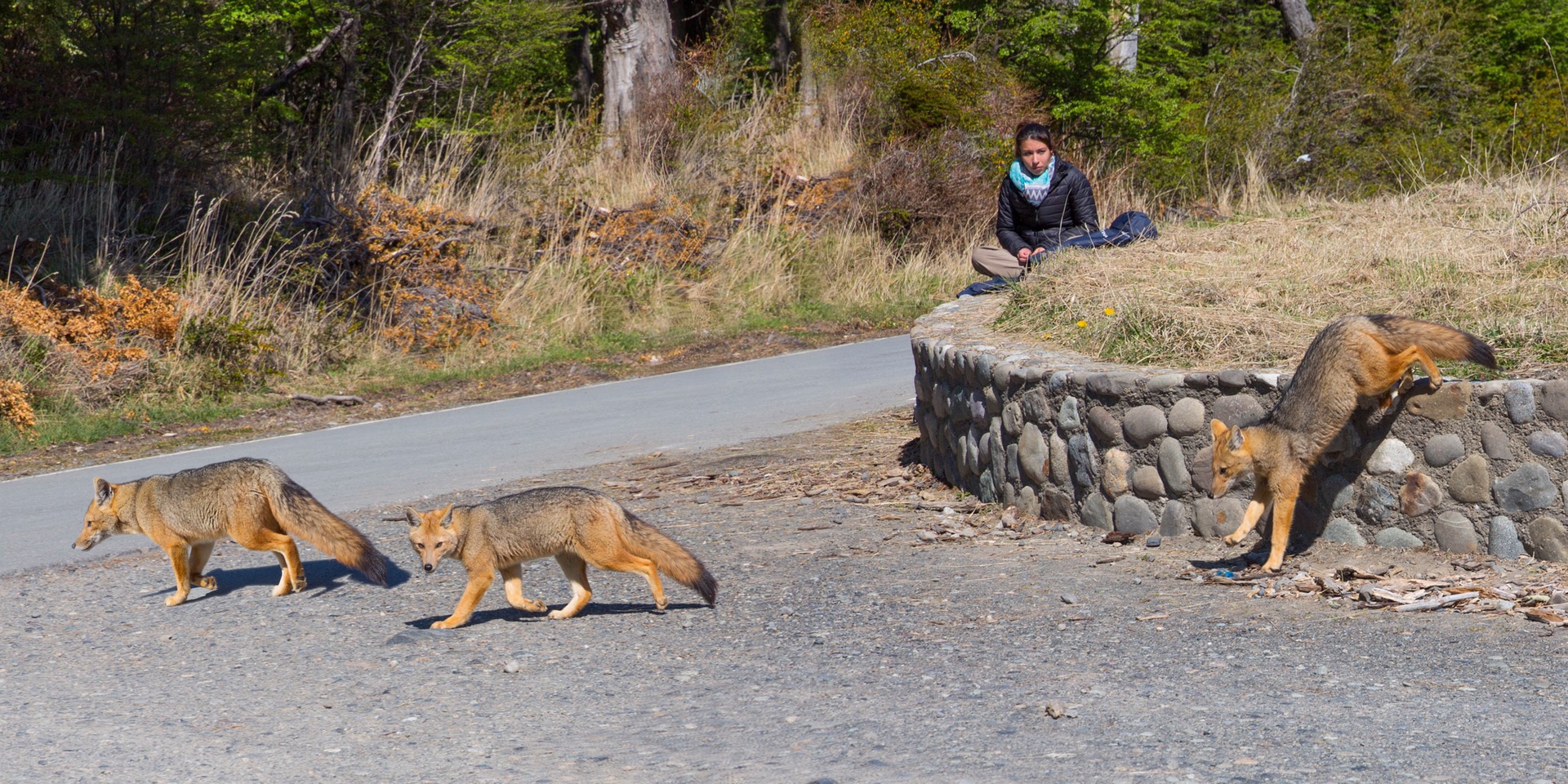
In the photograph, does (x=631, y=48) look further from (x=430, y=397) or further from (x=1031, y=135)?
(x=1031, y=135)

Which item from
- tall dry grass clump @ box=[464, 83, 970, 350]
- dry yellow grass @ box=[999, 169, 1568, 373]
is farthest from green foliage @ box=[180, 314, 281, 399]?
dry yellow grass @ box=[999, 169, 1568, 373]

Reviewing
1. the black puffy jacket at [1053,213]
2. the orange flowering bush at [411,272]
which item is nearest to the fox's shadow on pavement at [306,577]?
the black puffy jacket at [1053,213]

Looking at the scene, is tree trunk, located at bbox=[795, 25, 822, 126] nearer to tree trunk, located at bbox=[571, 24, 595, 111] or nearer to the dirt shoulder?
tree trunk, located at bbox=[571, 24, 595, 111]

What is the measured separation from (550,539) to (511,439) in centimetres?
579

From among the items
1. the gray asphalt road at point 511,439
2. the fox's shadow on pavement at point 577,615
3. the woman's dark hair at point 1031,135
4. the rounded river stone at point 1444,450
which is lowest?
the gray asphalt road at point 511,439

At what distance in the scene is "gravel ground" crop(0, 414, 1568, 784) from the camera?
4.60 meters

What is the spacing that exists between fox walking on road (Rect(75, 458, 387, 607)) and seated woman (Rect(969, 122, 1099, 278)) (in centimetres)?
616

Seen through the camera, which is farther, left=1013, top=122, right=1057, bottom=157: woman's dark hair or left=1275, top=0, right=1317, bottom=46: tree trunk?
left=1275, top=0, right=1317, bottom=46: tree trunk

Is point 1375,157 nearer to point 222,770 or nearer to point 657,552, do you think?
point 657,552

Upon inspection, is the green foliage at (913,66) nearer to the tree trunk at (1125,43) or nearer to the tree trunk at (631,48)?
the tree trunk at (1125,43)

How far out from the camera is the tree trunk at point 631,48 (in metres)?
24.5

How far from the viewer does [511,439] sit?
11.9 metres

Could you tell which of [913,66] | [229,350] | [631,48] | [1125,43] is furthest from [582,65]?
[229,350]

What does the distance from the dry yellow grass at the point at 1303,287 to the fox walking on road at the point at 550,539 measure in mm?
3179
